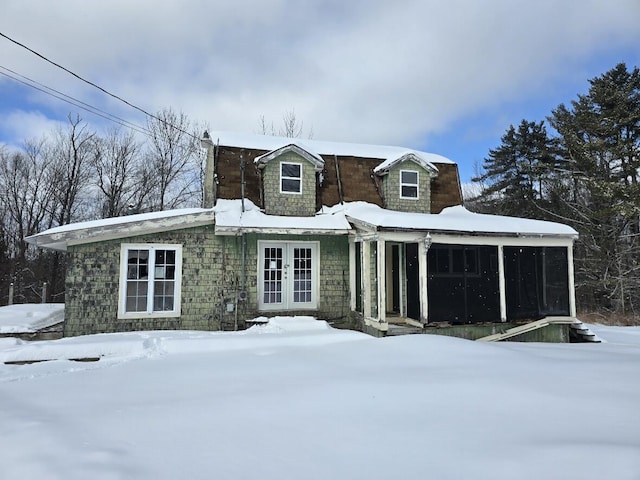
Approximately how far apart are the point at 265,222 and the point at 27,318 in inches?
283

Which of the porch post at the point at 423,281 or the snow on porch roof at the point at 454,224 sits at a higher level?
the snow on porch roof at the point at 454,224

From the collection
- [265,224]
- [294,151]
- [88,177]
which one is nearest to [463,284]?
[265,224]

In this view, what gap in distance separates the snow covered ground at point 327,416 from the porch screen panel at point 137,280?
9.01 feet

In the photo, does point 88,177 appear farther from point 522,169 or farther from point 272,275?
point 522,169

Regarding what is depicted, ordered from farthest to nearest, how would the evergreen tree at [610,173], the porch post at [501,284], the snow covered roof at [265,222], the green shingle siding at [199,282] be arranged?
the evergreen tree at [610,173]
the porch post at [501,284]
the snow covered roof at [265,222]
the green shingle siding at [199,282]

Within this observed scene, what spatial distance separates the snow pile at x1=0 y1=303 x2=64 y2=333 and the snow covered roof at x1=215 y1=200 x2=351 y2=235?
5107 mm

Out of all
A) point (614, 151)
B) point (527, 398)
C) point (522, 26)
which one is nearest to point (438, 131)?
point (614, 151)

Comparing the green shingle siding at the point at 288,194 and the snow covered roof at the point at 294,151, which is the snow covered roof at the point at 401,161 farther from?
the green shingle siding at the point at 288,194

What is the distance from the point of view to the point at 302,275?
418 inches

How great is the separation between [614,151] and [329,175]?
16.3m

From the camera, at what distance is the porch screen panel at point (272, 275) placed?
33.8ft

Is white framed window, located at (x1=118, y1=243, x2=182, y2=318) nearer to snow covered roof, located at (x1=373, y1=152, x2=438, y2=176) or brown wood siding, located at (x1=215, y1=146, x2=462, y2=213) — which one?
brown wood siding, located at (x1=215, y1=146, x2=462, y2=213)

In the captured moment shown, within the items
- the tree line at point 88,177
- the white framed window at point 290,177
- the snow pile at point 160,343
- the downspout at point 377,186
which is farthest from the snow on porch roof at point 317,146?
the tree line at point 88,177

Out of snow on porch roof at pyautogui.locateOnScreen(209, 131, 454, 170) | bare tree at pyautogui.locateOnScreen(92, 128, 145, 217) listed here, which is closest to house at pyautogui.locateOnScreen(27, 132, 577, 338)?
snow on porch roof at pyautogui.locateOnScreen(209, 131, 454, 170)
